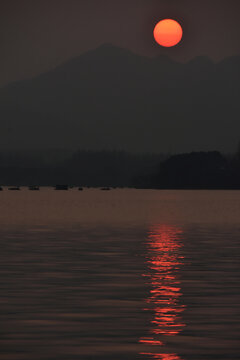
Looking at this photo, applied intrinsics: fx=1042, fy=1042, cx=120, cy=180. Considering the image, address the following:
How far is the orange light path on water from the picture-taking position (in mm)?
25281

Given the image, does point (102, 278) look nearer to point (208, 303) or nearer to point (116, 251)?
point (208, 303)

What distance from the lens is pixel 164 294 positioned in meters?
34.7

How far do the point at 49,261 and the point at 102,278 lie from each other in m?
9.08

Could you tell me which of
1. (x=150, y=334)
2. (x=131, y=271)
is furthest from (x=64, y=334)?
(x=131, y=271)

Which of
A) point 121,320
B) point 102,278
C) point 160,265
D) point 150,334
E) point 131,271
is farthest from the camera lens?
point 160,265

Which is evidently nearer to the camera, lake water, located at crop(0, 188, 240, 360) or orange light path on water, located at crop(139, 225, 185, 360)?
lake water, located at crop(0, 188, 240, 360)

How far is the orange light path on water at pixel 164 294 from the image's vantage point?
2528cm

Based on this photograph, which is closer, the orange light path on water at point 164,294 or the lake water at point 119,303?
the lake water at point 119,303

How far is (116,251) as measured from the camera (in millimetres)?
57281

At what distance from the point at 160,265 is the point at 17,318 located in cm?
1988

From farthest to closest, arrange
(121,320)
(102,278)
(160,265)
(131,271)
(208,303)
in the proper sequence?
(160,265), (131,271), (102,278), (208,303), (121,320)

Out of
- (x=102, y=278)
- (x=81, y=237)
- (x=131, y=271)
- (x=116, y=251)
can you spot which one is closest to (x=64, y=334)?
(x=102, y=278)

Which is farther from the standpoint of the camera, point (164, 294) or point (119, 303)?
point (164, 294)

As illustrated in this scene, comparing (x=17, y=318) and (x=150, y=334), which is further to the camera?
(x=17, y=318)
